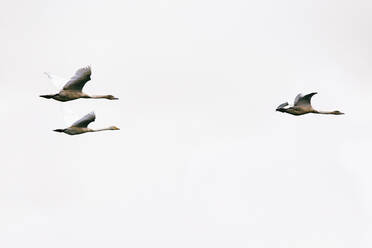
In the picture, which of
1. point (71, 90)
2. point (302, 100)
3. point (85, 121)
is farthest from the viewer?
point (302, 100)

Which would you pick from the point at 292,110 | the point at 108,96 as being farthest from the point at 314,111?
the point at 108,96

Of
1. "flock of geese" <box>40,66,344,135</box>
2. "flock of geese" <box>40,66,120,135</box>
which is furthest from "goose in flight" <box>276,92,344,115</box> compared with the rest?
"flock of geese" <box>40,66,120,135</box>

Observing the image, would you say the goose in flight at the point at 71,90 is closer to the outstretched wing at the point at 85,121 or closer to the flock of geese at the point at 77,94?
the flock of geese at the point at 77,94

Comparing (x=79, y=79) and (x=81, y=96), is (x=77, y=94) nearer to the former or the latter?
(x=81, y=96)

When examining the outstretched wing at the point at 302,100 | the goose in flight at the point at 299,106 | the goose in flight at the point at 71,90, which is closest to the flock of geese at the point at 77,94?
the goose in flight at the point at 71,90

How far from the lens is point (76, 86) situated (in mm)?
91188

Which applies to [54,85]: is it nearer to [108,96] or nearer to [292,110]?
[108,96]

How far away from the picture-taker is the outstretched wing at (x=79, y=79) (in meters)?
88.7

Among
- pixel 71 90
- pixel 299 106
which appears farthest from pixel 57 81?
pixel 299 106

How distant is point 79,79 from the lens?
89.9m

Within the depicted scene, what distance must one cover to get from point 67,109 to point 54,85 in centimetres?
293

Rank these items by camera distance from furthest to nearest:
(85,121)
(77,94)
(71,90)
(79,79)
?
(85,121)
(77,94)
(71,90)
(79,79)

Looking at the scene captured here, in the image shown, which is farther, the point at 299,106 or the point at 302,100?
the point at 299,106

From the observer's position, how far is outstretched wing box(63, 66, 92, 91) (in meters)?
88.7
